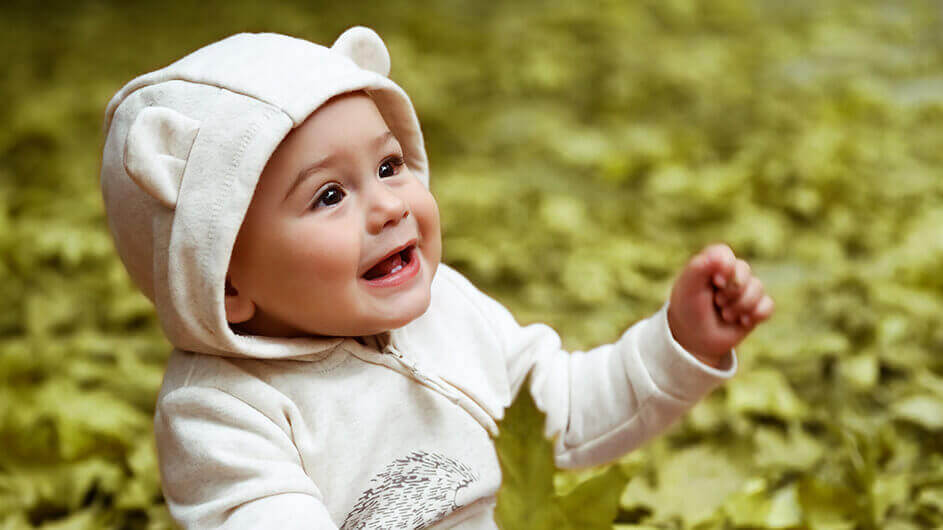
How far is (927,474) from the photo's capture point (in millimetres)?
1541

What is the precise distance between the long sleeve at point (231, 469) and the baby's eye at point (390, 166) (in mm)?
271

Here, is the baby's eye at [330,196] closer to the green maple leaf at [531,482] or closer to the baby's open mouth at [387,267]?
the baby's open mouth at [387,267]

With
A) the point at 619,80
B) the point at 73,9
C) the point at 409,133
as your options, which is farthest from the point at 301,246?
the point at 73,9

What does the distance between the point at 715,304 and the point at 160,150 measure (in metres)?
0.61

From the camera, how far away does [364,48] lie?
1107mm

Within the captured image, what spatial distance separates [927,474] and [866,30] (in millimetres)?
2479

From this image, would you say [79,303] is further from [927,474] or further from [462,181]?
[927,474]

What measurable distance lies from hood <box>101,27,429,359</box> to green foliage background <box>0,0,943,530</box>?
33 centimetres

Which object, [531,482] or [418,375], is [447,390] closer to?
[418,375]

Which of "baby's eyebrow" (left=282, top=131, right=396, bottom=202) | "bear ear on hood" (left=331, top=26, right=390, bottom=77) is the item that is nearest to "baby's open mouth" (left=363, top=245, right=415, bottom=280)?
"baby's eyebrow" (left=282, top=131, right=396, bottom=202)

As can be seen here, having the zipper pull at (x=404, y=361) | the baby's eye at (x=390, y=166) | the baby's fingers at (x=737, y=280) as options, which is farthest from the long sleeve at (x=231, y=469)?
the baby's fingers at (x=737, y=280)

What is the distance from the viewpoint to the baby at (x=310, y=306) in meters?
0.97

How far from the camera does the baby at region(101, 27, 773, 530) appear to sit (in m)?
0.97

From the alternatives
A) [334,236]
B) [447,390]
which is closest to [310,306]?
[334,236]
